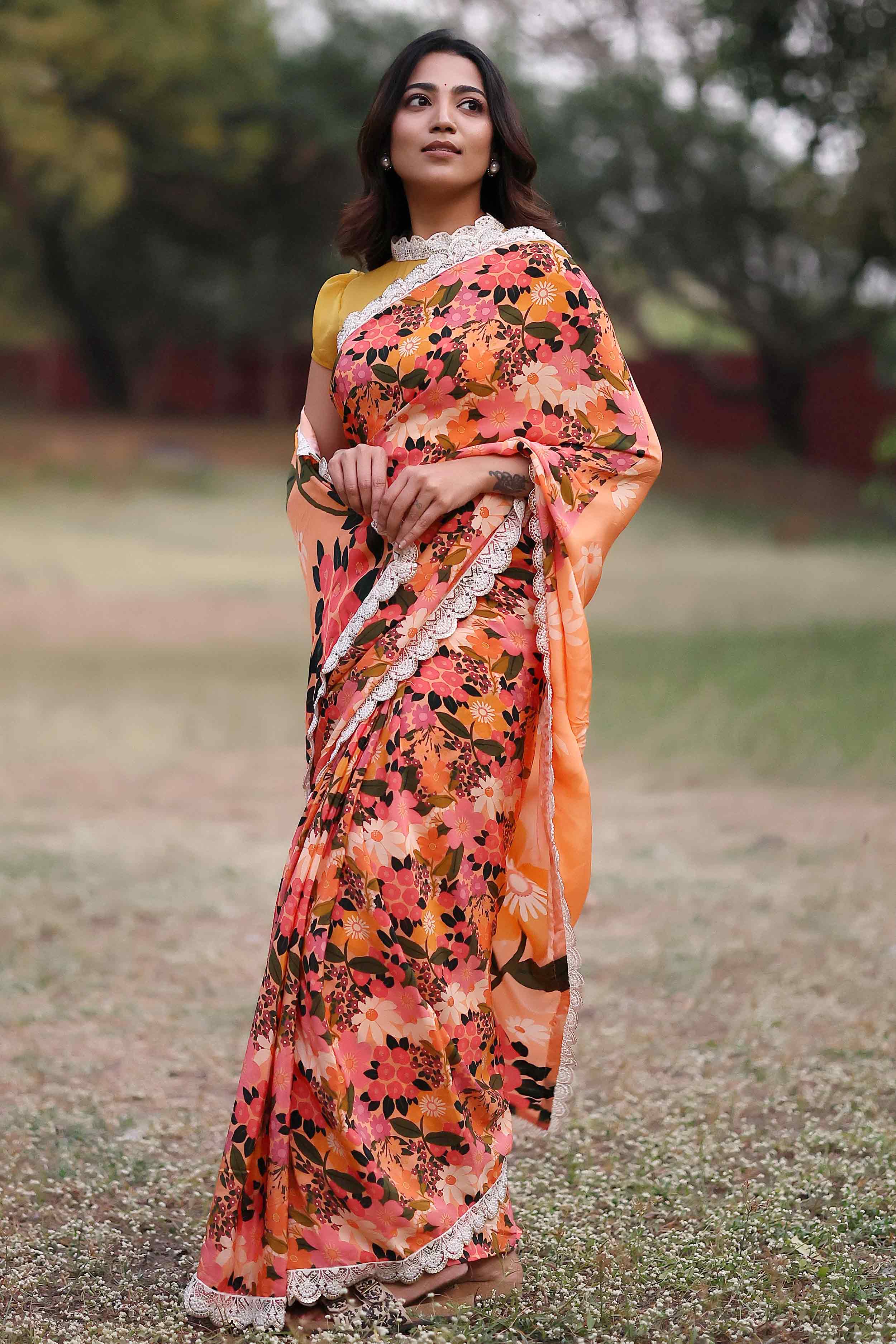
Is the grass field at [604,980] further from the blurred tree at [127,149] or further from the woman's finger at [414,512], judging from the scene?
the blurred tree at [127,149]

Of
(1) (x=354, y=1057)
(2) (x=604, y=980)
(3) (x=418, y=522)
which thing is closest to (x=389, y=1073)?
(1) (x=354, y=1057)

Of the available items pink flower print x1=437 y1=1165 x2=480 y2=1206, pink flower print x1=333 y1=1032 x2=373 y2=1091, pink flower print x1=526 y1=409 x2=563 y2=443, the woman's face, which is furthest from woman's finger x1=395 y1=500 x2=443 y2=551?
pink flower print x1=437 y1=1165 x2=480 y2=1206

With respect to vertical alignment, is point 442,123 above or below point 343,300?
above

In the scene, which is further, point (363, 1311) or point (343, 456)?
point (343, 456)

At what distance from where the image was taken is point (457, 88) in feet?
7.84

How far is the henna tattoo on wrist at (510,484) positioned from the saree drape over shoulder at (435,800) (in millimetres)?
23

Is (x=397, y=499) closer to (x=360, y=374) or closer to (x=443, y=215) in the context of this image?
(x=360, y=374)

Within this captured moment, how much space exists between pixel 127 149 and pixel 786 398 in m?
9.17

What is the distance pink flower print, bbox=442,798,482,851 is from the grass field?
74 cm

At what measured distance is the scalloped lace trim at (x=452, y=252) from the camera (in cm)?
241

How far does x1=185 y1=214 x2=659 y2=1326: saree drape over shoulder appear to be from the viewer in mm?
2236

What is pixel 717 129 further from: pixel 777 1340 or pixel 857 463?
pixel 777 1340

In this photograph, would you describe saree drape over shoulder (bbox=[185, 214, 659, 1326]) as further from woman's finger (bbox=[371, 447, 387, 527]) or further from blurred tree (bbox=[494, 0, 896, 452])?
blurred tree (bbox=[494, 0, 896, 452])

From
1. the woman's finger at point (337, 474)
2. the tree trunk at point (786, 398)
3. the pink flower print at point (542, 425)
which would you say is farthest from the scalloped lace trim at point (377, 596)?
the tree trunk at point (786, 398)
